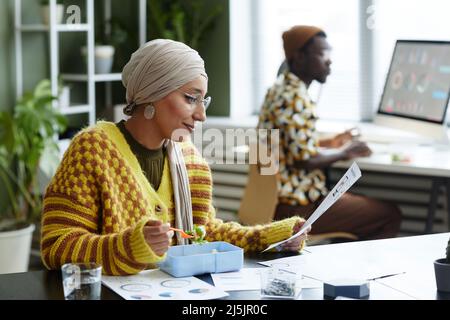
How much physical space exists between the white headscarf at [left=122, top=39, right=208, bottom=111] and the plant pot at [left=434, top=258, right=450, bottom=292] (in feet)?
2.48

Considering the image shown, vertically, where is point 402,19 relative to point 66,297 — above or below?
above

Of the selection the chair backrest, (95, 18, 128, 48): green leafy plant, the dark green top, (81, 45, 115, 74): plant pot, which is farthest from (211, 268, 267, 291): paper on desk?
(95, 18, 128, 48): green leafy plant

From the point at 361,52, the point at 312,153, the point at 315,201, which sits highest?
the point at 361,52

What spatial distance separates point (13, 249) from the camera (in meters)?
3.90

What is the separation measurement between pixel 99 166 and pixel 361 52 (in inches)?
122

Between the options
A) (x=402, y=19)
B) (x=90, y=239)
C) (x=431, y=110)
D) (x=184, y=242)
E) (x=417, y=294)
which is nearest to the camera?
(x=417, y=294)

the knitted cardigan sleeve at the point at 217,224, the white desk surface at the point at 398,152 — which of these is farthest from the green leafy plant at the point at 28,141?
the knitted cardigan sleeve at the point at 217,224

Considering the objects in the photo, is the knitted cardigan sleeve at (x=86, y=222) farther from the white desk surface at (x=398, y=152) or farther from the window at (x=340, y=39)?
the window at (x=340, y=39)

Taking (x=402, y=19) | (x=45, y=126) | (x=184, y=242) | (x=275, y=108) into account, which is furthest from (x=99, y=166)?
(x=402, y=19)

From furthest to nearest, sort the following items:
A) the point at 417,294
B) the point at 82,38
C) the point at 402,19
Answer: the point at 82,38, the point at 402,19, the point at 417,294

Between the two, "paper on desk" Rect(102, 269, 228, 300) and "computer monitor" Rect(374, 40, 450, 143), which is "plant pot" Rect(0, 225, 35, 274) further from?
"paper on desk" Rect(102, 269, 228, 300)

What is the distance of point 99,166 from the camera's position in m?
1.96

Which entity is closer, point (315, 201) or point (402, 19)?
point (315, 201)

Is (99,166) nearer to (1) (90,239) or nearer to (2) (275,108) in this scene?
(1) (90,239)
